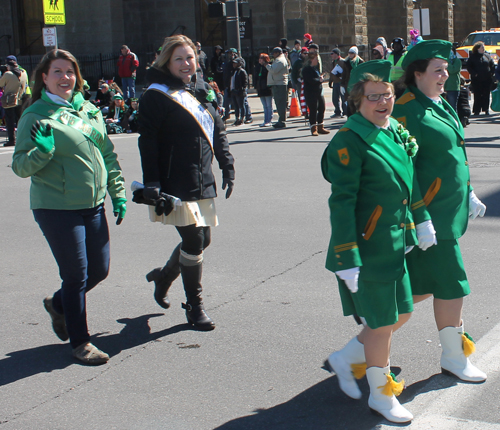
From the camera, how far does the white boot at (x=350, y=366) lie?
3.57 metres

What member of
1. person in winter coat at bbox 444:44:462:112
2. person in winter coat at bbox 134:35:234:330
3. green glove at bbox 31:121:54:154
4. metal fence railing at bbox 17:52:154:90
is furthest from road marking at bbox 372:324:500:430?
metal fence railing at bbox 17:52:154:90

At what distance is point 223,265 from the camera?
6184 millimetres

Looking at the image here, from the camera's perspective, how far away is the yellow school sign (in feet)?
49.2

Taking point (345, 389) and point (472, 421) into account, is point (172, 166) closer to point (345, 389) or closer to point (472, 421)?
point (345, 389)

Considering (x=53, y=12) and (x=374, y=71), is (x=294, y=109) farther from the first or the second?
(x=374, y=71)

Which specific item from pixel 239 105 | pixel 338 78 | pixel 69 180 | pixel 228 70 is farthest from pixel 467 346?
pixel 228 70

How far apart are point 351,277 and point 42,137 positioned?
1836mm

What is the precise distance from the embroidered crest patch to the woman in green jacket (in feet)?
5.20

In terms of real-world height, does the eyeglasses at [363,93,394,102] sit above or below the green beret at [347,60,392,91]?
below

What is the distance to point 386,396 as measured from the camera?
3.33 meters

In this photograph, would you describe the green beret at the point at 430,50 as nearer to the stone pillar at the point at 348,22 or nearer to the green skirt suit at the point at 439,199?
the green skirt suit at the point at 439,199

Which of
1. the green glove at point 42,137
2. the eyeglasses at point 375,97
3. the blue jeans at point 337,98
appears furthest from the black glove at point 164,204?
the blue jeans at point 337,98

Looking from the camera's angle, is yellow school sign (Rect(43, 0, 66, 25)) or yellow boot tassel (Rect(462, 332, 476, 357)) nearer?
yellow boot tassel (Rect(462, 332, 476, 357))

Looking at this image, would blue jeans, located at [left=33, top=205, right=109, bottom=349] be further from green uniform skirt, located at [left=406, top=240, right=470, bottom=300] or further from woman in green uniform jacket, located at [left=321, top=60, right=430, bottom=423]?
green uniform skirt, located at [left=406, top=240, right=470, bottom=300]
